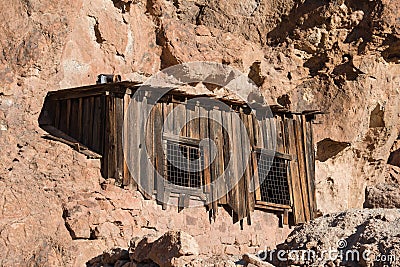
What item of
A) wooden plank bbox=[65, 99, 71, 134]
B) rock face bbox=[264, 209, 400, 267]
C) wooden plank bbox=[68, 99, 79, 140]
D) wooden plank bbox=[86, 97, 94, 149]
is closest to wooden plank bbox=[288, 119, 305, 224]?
wooden plank bbox=[86, 97, 94, 149]

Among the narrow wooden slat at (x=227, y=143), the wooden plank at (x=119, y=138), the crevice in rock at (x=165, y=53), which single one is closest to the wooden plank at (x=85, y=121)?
the wooden plank at (x=119, y=138)

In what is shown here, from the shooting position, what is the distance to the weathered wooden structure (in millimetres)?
17312

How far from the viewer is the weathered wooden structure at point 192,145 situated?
17.3 m

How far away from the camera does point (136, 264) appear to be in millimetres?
12250

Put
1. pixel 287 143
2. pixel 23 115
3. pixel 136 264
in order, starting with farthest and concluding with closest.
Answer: pixel 287 143
pixel 23 115
pixel 136 264

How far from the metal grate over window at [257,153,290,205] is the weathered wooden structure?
0.09 ft

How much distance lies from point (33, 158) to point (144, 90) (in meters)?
3.50

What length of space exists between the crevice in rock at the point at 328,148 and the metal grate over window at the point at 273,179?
2.80m

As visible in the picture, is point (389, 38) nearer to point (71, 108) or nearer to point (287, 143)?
point (287, 143)

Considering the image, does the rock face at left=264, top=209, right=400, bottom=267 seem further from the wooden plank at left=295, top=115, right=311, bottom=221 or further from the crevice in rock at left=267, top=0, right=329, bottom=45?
the crevice in rock at left=267, top=0, right=329, bottom=45

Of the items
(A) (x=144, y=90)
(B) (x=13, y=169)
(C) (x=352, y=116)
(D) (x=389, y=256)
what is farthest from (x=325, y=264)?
(C) (x=352, y=116)

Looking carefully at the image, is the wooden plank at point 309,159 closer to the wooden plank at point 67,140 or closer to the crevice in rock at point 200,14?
the crevice in rock at point 200,14

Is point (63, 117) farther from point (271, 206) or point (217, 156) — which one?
point (271, 206)

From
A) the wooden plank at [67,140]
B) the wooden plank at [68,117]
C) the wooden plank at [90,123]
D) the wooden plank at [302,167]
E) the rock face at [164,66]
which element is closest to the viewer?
the rock face at [164,66]
